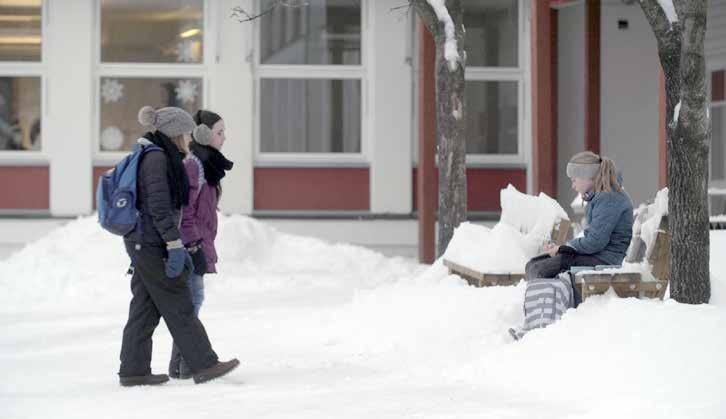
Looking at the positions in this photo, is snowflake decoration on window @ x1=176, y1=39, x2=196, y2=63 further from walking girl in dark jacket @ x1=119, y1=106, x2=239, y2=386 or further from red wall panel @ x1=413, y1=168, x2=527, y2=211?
walking girl in dark jacket @ x1=119, y1=106, x2=239, y2=386

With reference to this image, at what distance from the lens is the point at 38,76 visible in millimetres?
17703

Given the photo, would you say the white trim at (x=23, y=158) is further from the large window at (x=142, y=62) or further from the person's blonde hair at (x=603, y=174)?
the person's blonde hair at (x=603, y=174)

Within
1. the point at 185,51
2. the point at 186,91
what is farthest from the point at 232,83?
the point at 185,51

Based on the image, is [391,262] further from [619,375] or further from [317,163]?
[619,375]

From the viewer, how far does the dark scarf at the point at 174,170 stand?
7.91 metres

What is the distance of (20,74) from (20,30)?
1.78ft

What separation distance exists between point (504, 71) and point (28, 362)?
33.3 feet

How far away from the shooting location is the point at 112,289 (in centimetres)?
1386

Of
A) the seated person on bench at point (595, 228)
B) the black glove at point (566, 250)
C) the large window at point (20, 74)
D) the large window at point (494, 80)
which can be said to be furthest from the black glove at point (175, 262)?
the large window at point (494, 80)

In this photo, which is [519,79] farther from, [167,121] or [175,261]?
[175,261]

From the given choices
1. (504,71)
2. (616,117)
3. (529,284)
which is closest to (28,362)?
(529,284)

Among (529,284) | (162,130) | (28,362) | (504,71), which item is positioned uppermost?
(504,71)

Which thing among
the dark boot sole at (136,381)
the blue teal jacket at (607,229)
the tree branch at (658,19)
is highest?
the tree branch at (658,19)

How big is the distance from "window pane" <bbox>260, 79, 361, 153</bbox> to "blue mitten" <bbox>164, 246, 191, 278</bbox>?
33.0 feet
